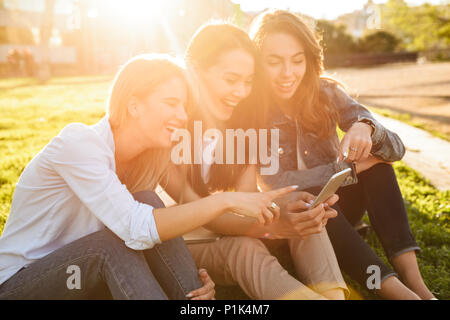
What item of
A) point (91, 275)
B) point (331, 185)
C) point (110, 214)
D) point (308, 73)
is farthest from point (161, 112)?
point (308, 73)

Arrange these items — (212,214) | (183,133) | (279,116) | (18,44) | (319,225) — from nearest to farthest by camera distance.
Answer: (212,214) < (319,225) < (183,133) < (279,116) < (18,44)

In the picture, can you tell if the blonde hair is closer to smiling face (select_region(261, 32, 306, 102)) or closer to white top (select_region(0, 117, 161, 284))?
white top (select_region(0, 117, 161, 284))

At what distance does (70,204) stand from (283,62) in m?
1.76

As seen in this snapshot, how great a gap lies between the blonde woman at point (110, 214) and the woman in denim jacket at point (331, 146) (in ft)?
2.48

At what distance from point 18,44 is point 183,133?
3471 centimetres

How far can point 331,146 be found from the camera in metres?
3.03

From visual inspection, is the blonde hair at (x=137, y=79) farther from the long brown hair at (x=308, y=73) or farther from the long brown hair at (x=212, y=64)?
the long brown hair at (x=308, y=73)

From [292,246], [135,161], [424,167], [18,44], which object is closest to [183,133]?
[135,161]

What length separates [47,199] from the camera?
200cm

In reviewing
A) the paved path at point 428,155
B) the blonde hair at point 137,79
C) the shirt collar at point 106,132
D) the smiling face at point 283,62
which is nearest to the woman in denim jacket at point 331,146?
the smiling face at point 283,62

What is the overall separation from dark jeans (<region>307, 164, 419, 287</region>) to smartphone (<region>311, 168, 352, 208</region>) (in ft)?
0.90

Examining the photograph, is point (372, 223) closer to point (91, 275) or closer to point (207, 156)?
point (207, 156)

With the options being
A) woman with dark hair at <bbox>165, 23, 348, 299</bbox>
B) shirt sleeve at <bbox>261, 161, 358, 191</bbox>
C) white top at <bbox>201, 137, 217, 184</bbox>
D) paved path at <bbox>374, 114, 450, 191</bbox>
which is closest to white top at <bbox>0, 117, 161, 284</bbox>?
woman with dark hair at <bbox>165, 23, 348, 299</bbox>
